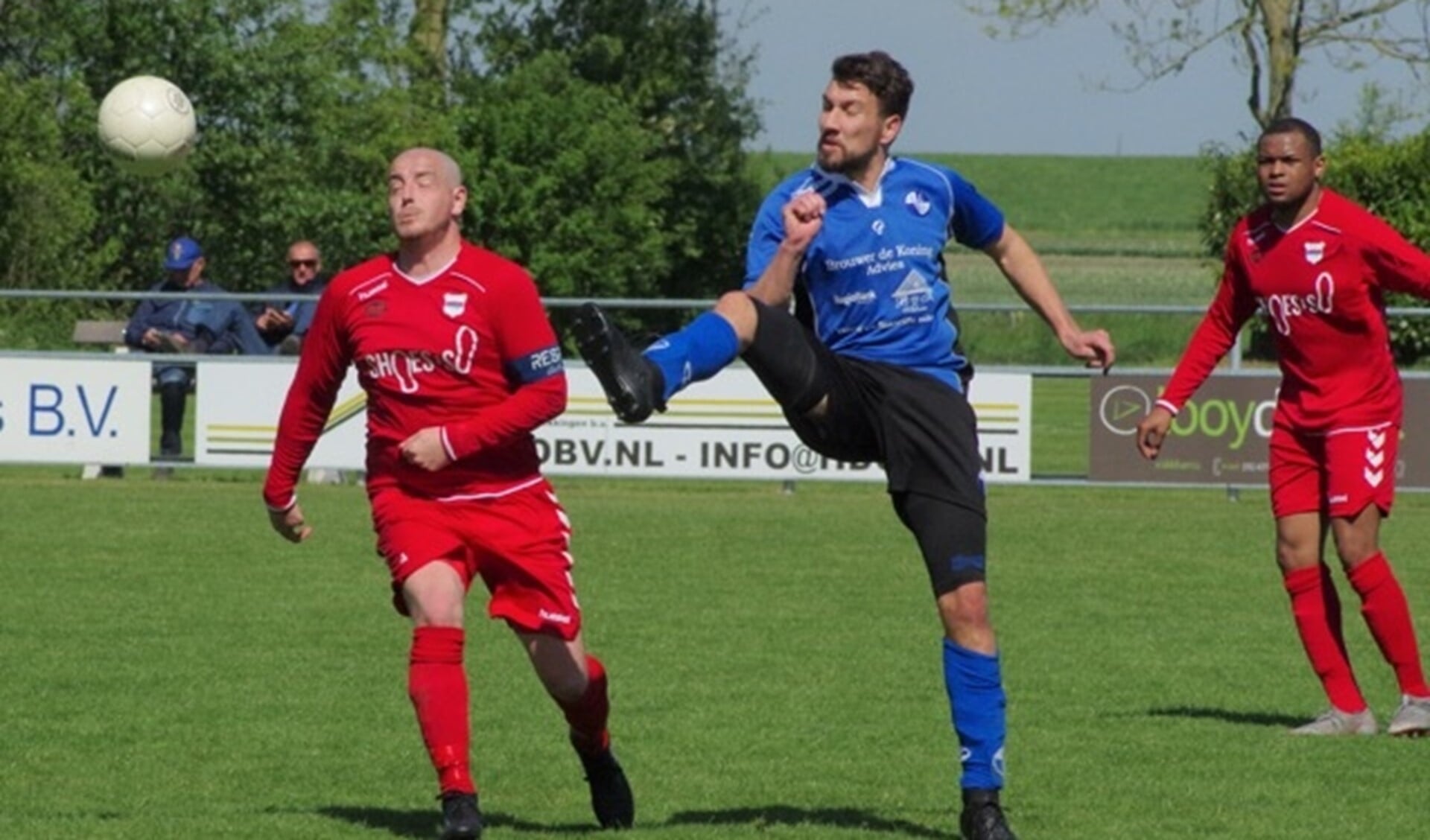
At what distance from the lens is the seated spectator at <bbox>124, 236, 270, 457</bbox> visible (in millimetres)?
21016

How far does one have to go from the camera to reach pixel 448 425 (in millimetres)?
7293

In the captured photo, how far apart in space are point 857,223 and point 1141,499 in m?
14.6

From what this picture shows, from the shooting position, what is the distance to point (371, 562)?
52.9ft

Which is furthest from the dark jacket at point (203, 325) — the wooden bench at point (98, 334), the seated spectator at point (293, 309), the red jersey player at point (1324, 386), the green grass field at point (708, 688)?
the red jersey player at point (1324, 386)

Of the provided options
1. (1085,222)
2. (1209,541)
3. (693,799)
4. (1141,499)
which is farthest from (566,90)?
(1085,222)

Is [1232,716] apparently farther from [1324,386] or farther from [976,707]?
[976,707]

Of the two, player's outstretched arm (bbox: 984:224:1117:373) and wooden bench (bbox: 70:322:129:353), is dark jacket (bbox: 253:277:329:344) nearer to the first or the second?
wooden bench (bbox: 70:322:129:353)

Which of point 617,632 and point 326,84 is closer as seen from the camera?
point 617,632

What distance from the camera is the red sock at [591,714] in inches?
302

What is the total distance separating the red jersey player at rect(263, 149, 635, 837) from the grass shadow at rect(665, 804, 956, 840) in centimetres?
69

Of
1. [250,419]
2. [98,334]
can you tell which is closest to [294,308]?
[250,419]

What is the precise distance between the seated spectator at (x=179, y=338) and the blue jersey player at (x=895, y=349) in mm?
14113

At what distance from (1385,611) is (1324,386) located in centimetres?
87

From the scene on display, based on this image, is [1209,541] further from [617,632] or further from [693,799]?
[693,799]
